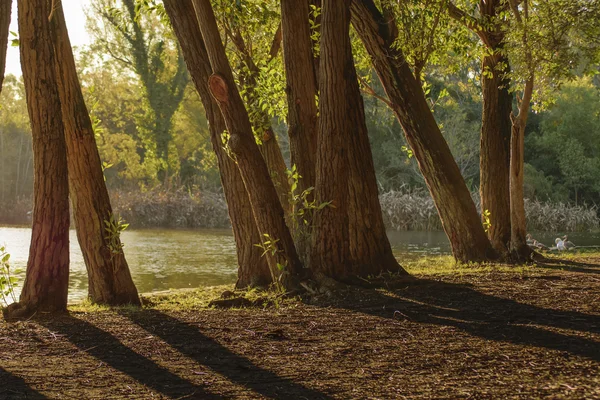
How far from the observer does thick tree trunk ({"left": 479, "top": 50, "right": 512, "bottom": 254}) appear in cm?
1245

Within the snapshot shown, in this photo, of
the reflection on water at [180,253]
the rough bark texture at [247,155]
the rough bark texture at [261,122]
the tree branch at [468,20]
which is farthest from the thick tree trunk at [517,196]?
the reflection on water at [180,253]

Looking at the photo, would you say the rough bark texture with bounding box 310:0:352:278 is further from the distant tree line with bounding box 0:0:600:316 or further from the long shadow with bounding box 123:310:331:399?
the long shadow with bounding box 123:310:331:399

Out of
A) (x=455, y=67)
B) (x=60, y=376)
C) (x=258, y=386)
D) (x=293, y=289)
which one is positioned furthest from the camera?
(x=455, y=67)

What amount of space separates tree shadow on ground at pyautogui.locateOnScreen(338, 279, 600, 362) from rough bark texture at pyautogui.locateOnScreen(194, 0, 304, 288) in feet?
3.46

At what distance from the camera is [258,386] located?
4.50m

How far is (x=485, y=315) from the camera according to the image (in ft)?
21.1

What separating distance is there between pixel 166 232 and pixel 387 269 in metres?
22.1

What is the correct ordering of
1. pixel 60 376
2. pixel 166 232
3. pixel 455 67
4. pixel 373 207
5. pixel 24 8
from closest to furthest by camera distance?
1. pixel 60 376
2. pixel 24 8
3. pixel 373 207
4. pixel 455 67
5. pixel 166 232

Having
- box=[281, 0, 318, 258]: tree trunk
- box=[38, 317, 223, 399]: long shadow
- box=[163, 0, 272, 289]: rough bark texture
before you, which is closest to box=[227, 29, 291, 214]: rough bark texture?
box=[163, 0, 272, 289]: rough bark texture

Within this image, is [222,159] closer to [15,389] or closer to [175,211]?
[15,389]

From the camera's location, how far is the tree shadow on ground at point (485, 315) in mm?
5434

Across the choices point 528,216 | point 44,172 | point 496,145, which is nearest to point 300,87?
point 44,172

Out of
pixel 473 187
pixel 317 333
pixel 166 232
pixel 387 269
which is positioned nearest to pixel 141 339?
pixel 317 333

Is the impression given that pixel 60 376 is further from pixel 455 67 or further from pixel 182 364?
pixel 455 67
